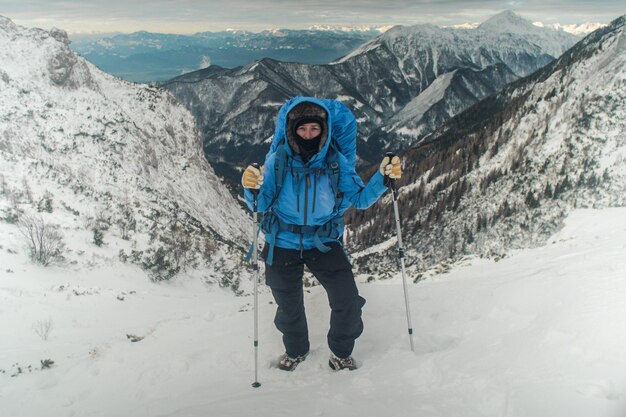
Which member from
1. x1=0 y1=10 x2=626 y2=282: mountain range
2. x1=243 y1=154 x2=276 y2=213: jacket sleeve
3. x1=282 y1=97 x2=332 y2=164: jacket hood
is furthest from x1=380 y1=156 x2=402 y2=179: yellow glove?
x1=0 y1=10 x2=626 y2=282: mountain range

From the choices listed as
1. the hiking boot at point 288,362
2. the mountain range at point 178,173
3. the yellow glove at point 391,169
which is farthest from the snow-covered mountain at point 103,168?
the yellow glove at point 391,169

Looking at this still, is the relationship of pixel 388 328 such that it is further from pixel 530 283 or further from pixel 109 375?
pixel 109 375

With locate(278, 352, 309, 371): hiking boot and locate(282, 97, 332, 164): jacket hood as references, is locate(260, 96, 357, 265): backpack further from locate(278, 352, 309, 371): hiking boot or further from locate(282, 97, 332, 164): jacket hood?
locate(278, 352, 309, 371): hiking boot

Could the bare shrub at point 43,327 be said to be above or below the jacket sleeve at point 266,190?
below

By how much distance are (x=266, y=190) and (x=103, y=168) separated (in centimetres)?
2946

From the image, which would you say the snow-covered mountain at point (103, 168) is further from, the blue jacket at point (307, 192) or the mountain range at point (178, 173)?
A: the blue jacket at point (307, 192)

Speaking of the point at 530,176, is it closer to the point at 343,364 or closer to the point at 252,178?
the point at 343,364

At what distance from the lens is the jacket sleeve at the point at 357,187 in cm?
517

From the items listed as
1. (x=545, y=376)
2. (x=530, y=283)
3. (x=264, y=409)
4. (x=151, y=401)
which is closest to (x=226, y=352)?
(x=151, y=401)

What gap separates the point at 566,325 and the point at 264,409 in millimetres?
3583

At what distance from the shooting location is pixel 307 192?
199 inches

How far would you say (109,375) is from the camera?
5.51m

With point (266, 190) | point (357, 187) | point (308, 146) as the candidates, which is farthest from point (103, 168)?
point (357, 187)

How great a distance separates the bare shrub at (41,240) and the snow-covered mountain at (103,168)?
21cm
